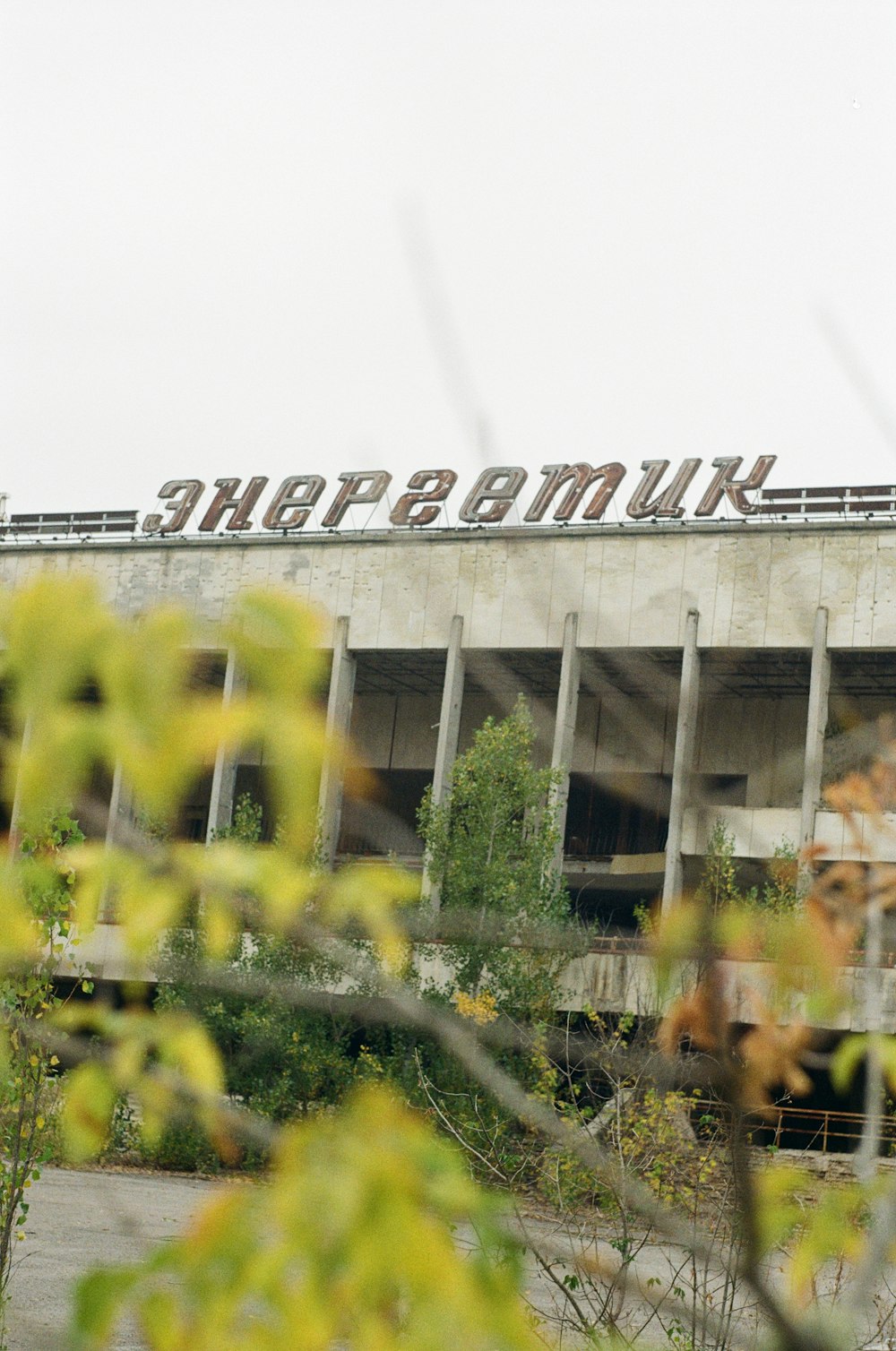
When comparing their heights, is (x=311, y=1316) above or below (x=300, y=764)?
below

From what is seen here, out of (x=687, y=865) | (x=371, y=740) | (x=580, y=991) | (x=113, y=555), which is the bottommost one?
(x=580, y=991)

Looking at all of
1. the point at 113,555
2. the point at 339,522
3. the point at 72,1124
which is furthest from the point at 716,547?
the point at 72,1124

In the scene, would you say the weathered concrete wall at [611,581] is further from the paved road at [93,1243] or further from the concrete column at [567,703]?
the paved road at [93,1243]

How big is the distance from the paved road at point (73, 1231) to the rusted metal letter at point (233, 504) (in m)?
22.7

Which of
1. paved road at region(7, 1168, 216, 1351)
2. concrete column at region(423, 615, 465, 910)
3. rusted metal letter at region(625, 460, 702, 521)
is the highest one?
rusted metal letter at region(625, 460, 702, 521)

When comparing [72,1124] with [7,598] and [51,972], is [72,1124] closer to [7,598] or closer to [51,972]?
[7,598]

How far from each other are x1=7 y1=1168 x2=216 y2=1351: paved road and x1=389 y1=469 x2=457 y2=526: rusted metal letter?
2218 centimetres

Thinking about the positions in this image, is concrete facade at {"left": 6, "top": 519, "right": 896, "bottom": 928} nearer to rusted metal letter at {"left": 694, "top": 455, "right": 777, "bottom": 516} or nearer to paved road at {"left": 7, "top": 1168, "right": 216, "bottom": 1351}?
rusted metal letter at {"left": 694, "top": 455, "right": 777, "bottom": 516}

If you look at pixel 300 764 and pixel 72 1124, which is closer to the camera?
pixel 300 764

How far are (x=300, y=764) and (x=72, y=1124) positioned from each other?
1.26 meters

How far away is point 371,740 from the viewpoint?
4922 cm

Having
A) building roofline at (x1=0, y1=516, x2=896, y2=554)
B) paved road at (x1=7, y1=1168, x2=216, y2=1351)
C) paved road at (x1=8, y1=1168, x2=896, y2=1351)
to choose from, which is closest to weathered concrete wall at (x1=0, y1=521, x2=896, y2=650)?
building roofline at (x1=0, y1=516, x2=896, y2=554)

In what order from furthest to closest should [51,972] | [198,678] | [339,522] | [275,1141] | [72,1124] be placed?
[339,522] → [51,972] → [72,1124] → [198,678] → [275,1141]

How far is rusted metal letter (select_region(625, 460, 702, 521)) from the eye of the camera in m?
42.5
